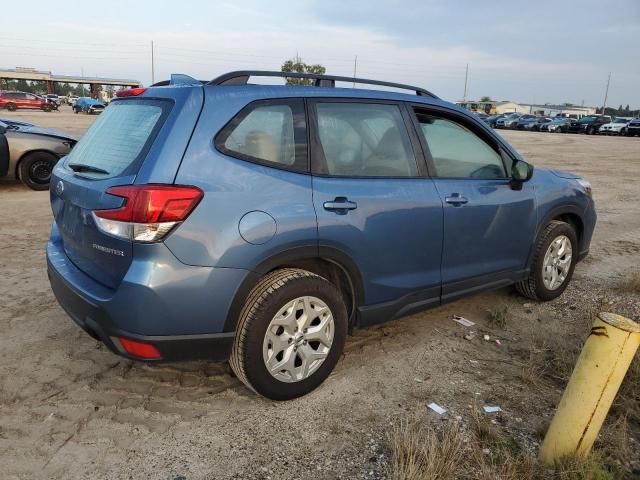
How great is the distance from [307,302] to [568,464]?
4.77 feet

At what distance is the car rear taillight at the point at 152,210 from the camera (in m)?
2.47

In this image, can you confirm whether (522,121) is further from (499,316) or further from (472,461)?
(472,461)

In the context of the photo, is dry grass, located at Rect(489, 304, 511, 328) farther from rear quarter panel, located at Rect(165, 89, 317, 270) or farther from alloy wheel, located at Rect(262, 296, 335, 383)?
rear quarter panel, located at Rect(165, 89, 317, 270)

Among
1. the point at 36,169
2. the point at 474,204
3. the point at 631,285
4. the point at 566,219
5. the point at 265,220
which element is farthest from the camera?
the point at 36,169

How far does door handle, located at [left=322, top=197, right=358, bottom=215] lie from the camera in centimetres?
295

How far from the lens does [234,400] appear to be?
3.06 metres

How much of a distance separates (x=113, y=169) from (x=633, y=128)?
4290cm

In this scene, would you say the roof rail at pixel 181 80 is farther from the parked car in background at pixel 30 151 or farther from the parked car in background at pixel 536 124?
the parked car in background at pixel 536 124

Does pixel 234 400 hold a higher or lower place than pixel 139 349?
lower

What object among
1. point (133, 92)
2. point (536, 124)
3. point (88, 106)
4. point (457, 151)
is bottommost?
point (88, 106)

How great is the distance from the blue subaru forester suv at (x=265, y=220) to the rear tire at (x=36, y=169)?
6.74 meters

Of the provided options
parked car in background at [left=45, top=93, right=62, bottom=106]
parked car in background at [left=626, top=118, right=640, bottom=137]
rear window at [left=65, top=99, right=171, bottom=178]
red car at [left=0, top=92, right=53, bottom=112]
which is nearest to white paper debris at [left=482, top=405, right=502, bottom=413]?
rear window at [left=65, top=99, right=171, bottom=178]

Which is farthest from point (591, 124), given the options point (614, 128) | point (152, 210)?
point (152, 210)

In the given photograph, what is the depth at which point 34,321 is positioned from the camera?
3.97 m
